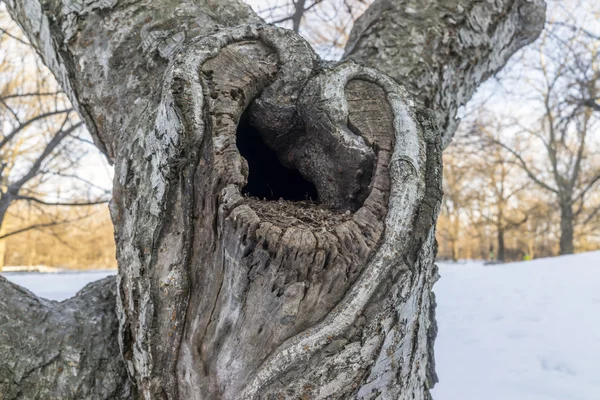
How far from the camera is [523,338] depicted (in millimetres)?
2346

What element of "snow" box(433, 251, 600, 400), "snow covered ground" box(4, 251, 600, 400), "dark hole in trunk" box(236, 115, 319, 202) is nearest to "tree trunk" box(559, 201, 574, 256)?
"snow covered ground" box(4, 251, 600, 400)

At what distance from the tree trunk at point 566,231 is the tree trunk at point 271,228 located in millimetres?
11554

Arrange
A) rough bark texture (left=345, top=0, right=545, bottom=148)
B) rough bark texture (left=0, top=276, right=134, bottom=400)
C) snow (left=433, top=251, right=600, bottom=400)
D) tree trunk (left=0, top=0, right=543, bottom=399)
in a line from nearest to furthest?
tree trunk (left=0, top=0, right=543, bottom=399) < rough bark texture (left=0, top=276, right=134, bottom=400) < rough bark texture (left=345, top=0, right=545, bottom=148) < snow (left=433, top=251, right=600, bottom=400)

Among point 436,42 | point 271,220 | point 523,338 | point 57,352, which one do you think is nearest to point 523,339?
point 523,338

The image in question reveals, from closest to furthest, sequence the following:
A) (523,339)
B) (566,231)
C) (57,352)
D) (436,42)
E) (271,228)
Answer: (271,228), (57,352), (436,42), (523,339), (566,231)

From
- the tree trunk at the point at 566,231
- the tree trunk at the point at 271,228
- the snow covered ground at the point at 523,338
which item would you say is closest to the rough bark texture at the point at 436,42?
the tree trunk at the point at 271,228

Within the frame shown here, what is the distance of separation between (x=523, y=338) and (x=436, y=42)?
5.85ft

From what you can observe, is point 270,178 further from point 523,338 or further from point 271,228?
point 523,338

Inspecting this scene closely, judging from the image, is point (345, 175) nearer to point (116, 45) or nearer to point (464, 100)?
point (116, 45)

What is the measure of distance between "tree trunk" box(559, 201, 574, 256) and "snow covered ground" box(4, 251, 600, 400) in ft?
25.0

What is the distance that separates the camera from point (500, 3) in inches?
67.3

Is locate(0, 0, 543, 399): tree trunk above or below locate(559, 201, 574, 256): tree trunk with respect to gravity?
below

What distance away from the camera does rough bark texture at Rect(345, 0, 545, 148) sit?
1.59 meters

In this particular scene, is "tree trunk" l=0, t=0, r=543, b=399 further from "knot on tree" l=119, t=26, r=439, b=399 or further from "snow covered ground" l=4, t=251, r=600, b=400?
"snow covered ground" l=4, t=251, r=600, b=400
